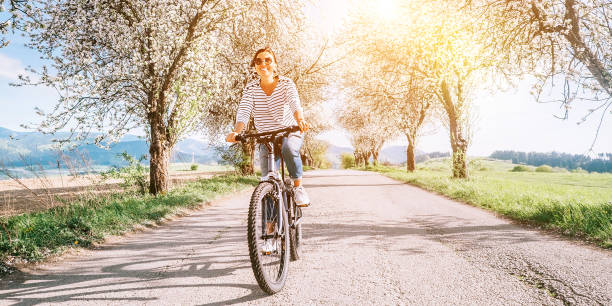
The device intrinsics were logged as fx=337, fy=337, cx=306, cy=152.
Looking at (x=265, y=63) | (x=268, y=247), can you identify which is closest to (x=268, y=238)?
(x=268, y=247)

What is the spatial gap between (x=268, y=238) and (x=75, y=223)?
4315 mm

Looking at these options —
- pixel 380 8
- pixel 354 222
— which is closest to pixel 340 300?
pixel 354 222

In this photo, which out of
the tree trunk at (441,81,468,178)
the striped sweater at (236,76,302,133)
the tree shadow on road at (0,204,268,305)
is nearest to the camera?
the tree shadow on road at (0,204,268,305)

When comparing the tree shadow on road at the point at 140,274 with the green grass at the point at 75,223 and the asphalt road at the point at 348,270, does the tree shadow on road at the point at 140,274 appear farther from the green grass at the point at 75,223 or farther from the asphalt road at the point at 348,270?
the green grass at the point at 75,223

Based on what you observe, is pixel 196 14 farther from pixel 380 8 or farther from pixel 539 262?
pixel 539 262

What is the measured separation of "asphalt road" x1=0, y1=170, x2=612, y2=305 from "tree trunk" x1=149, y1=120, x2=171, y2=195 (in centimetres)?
452

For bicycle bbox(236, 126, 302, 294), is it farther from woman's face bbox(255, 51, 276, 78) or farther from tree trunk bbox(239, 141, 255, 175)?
tree trunk bbox(239, 141, 255, 175)

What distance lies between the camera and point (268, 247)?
3.26 m

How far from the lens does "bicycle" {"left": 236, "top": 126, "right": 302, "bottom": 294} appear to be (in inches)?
123

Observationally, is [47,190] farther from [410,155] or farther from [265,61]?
[410,155]

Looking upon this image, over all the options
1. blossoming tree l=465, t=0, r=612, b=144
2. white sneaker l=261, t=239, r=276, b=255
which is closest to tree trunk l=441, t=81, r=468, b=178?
blossoming tree l=465, t=0, r=612, b=144

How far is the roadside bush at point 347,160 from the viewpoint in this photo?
77.5m

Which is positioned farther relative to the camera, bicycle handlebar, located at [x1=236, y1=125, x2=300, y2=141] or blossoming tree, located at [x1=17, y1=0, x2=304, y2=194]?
blossoming tree, located at [x1=17, y1=0, x2=304, y2=194]

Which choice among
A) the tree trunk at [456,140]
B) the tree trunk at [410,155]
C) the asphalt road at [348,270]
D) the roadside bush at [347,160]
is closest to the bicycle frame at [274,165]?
the asphalt road at [348,270]
